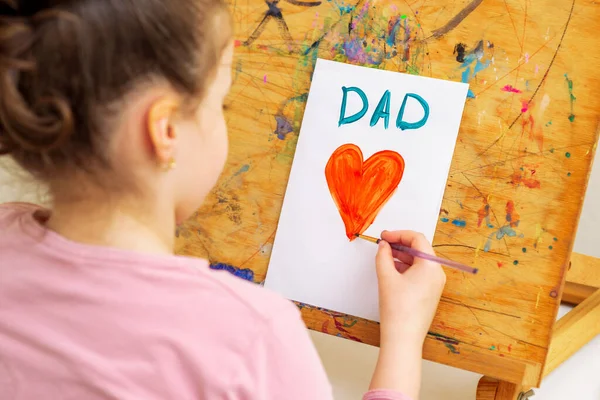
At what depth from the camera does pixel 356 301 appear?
96cm

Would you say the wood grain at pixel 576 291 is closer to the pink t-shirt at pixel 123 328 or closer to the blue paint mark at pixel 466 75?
the blue paint mark at pixel 466 75

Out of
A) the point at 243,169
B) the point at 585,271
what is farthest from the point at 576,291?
the point at 243,169

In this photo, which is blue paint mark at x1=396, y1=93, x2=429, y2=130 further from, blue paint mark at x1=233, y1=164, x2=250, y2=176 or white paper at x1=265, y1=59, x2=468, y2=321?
blue paint mark at x1=233, y1=164, x2=250, y2=176

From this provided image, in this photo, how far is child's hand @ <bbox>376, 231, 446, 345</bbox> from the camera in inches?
Result: 34.8

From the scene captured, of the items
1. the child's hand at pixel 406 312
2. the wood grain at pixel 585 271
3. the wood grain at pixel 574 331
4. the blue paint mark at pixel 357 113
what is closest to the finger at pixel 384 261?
the child's hand at pixel 406 312

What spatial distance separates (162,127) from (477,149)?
1.77 ft

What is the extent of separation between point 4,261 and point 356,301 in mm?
527

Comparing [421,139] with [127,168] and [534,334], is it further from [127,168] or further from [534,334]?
[127,168]

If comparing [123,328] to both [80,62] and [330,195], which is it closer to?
[80,62]

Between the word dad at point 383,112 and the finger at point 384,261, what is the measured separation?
203 mm

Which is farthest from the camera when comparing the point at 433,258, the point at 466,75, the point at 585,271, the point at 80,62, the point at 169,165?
the point at 585,271

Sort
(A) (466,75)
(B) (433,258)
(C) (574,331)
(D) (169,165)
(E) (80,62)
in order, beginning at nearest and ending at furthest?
(E) (80,62)
(D) (169,165)
(B) (433,258)
(A) (466,75)
(C) (574,331)

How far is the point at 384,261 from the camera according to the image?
3.01 ft

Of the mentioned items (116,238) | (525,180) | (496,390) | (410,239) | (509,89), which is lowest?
(496,390)
